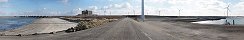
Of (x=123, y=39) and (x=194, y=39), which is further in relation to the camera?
(x=194, y=39)

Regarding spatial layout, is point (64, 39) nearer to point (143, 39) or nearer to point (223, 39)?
point (143, 39)

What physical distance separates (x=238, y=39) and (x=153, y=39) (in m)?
6.76

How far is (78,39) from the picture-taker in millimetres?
29672

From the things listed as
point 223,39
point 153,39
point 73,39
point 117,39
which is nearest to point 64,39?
point 73,39

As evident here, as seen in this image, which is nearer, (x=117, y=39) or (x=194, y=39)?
(x=117, y=39)

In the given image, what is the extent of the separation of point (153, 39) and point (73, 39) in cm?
557

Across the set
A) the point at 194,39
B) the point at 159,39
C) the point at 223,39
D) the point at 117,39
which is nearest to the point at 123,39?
the point at 117,39

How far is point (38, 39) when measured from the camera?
3042cm

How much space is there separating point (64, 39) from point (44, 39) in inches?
61.9

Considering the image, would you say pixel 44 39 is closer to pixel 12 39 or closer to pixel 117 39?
pixel 12 39

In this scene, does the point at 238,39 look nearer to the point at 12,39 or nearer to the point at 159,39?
the point at 159,39

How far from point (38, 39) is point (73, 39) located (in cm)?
272

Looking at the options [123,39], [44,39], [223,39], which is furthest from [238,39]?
[44,39]

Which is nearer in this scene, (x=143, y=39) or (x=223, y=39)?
(x=143, y=39)
